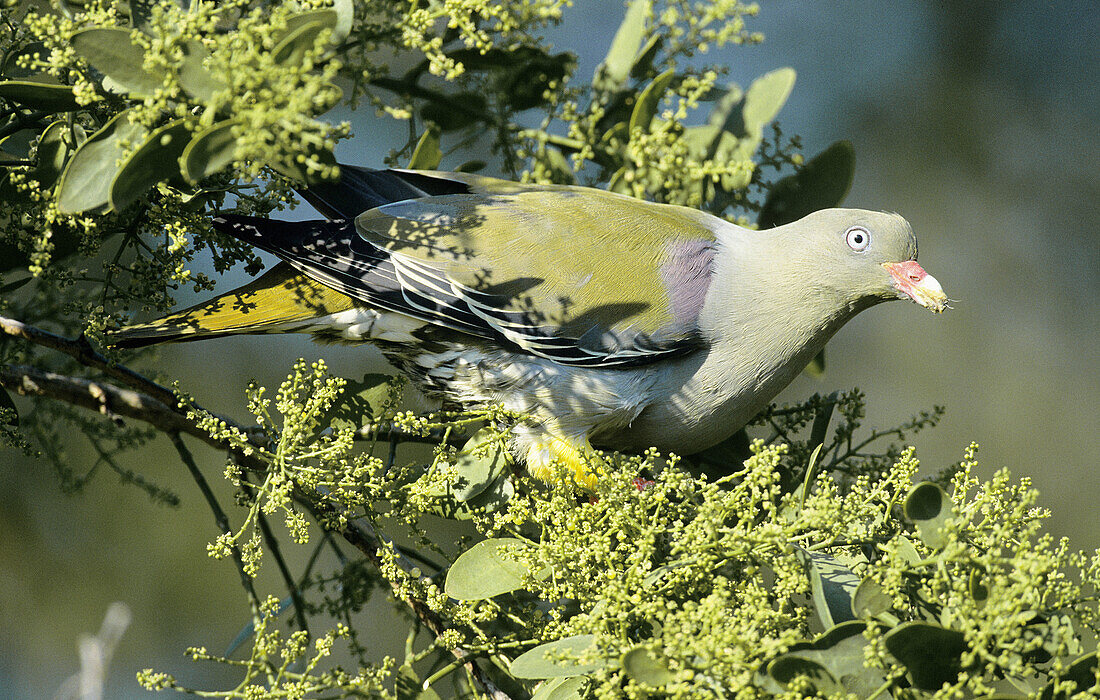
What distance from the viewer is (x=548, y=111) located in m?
1.99

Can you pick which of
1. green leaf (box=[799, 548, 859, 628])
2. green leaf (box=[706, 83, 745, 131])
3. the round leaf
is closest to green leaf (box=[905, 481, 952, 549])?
the round leaf

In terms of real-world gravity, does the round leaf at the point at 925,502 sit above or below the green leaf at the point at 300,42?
below

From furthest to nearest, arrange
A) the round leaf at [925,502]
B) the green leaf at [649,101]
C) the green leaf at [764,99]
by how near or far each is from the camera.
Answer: the green leaf at [764,99], the green leaf at [649,101], the round leaf at [925,502]

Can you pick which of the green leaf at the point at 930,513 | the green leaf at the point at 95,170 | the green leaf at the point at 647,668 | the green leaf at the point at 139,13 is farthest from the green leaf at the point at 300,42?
the green leaf at the point at 930,513

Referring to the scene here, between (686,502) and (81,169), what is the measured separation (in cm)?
94

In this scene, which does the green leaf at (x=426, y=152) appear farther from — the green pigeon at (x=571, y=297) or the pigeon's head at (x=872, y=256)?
the pigeon's head at (x=872, y=256)

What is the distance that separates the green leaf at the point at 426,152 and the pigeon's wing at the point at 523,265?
1.8 inches

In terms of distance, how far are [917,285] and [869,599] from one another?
99 cm

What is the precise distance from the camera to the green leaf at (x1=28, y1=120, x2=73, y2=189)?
50.6 inches

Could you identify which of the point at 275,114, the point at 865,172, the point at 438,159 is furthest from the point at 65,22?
the point at 865,172

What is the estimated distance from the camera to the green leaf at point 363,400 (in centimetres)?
163

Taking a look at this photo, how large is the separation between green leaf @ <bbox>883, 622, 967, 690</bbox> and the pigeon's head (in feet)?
3.39

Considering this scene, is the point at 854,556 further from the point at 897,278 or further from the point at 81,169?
the point at 81,169

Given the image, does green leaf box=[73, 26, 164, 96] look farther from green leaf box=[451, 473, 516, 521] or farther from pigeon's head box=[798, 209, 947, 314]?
pigeon's head box=[798, 209, 947, 314]
